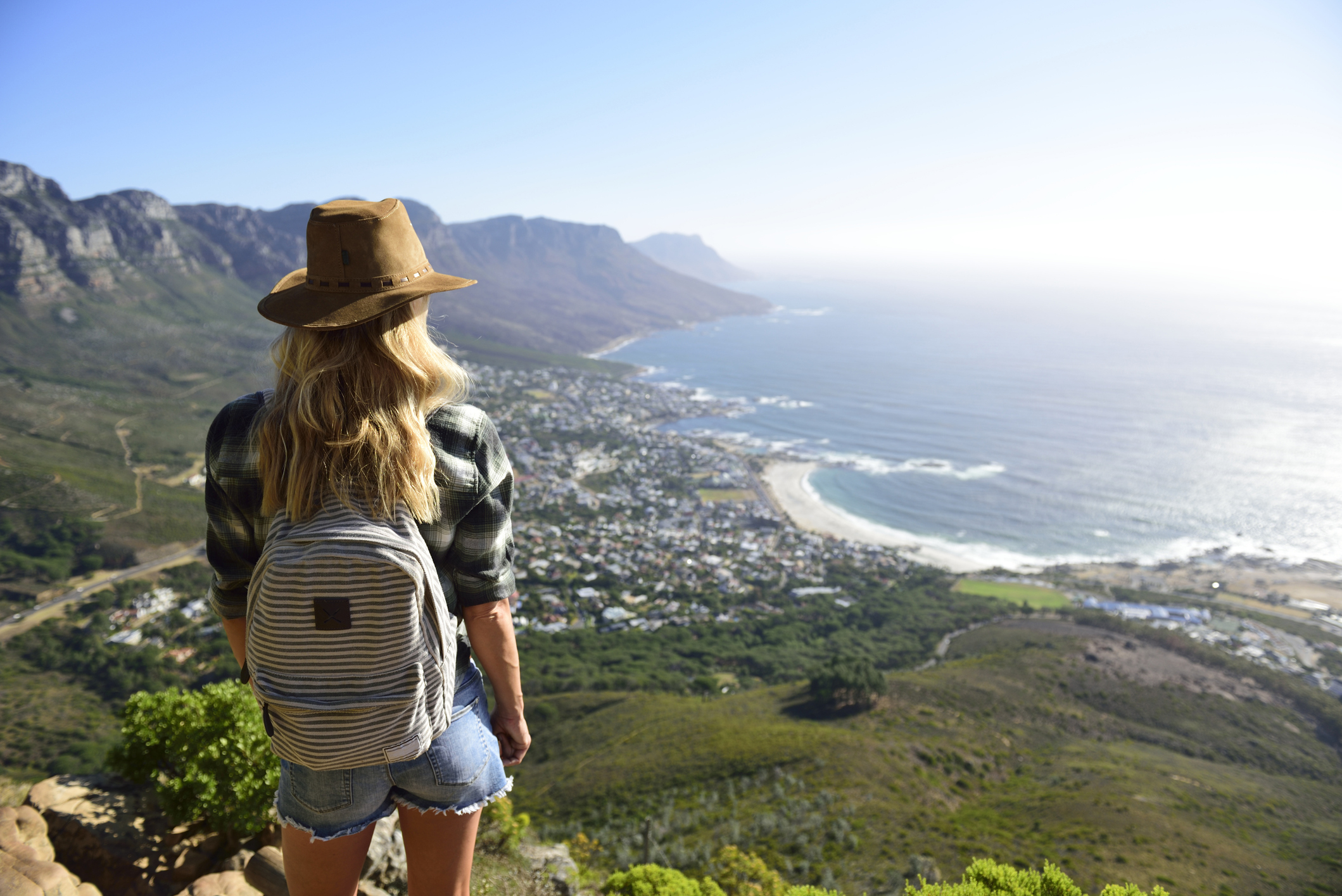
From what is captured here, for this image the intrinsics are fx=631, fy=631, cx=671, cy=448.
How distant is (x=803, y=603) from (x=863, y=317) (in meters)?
125

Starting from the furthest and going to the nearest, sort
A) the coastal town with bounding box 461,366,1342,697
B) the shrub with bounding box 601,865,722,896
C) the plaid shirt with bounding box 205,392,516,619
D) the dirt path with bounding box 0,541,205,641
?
the coastal town with bounding box 461,366,1342,697, the dirt path with bounding box 0,541,205,641, the shrub with bounding box 601,865,722,896, the plaid shirt with bounding box 205,392,516,619

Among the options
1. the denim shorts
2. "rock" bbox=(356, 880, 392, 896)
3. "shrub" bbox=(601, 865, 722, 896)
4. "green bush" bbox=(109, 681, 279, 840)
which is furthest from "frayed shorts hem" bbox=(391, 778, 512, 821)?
"shrub" bbox=(601, 865, 722, 896)

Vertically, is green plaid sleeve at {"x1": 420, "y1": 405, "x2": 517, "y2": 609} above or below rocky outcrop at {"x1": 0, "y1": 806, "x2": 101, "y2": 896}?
above

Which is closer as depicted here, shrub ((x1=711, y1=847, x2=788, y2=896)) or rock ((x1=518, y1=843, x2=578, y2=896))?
rock ((x1=518, y1=843, x2=578, y2=896))

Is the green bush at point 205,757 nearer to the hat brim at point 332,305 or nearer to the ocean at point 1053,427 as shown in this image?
the hat brim at point 332,305

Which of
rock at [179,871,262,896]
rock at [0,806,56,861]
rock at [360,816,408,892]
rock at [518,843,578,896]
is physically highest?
rock at [0,806,56,861]

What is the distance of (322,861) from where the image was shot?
1431 millimetres

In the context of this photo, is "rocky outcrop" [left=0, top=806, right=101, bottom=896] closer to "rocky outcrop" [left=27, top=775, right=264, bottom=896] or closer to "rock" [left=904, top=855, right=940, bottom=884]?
"rocky outcrop" [left=27, top=775, right=264, bottom=896]

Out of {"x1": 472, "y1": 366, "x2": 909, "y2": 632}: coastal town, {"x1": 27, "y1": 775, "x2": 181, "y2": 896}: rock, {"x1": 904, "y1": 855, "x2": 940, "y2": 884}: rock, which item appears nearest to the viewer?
{"x1": 27, "y1": 775, "x2": 181, "y2": 896}: rock

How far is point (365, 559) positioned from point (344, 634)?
5.4 inches

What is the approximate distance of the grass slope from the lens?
452 inches

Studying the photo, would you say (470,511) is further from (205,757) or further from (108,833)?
(108,833)

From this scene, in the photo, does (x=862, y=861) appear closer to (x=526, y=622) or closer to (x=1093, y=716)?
(x=1093, y=716)

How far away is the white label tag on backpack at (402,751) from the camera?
117cm
